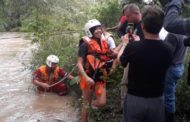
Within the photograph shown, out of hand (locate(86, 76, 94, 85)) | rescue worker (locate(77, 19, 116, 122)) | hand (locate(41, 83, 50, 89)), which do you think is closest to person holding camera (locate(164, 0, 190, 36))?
hand (locate(86, 76, 94, 85))

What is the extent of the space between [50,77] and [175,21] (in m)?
5.80

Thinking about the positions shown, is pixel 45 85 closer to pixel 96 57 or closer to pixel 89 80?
pixel 96 57

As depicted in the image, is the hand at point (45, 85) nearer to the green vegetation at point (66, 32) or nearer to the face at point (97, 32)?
the green vegetation at point (66, 32)

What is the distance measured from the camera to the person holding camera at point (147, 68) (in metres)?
3.94

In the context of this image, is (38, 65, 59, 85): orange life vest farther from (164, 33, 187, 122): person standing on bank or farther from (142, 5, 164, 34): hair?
(142, 5, 164, 34): hair

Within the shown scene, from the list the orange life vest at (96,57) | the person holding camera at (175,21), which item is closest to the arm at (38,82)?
the orange life vest at (96,57)

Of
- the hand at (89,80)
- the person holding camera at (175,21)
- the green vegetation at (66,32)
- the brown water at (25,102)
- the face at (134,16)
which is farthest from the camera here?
the brown water at (25,102)

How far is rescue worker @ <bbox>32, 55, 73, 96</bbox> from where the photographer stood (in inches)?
362

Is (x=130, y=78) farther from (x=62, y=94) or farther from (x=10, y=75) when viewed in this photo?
(x=10, y=75)

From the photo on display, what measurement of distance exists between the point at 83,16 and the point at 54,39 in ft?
19.5

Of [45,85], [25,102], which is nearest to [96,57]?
[25,102]

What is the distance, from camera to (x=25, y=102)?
29.1 ft

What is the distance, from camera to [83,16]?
1684cm

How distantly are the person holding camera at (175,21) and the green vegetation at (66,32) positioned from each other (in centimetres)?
259
